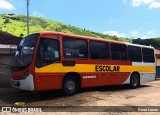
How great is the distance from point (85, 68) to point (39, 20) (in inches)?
4806

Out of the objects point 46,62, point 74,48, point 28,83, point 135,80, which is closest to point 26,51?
point 46,62

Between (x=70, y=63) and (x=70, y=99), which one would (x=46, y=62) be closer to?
(x=70, y=63)

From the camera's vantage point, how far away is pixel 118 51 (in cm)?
1953

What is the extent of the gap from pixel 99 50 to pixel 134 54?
4.06m

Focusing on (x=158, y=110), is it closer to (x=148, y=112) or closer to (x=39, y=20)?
(x=148, y=112)

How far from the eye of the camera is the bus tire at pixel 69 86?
15.5 meters

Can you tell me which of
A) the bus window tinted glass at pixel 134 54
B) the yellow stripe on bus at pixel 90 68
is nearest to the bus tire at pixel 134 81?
the yellow stripe on bus at pixel 90 68

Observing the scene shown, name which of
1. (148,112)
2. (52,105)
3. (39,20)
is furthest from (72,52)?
(39,20)

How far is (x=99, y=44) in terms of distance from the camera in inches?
708

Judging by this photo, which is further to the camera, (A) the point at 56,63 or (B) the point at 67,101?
(A) the point at 56,63

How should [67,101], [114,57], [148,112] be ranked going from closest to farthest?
[148,112] < [67,101] < [114,57]

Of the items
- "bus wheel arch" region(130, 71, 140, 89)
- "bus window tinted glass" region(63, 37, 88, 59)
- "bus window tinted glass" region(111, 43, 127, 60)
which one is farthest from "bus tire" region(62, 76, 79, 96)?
"bus wheel arch" region(130, 71, 140, 89)

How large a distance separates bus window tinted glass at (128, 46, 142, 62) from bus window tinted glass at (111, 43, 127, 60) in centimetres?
58

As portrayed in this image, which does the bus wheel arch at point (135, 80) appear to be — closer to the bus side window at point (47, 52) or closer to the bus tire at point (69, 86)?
the bus tire at point (69, 86)
